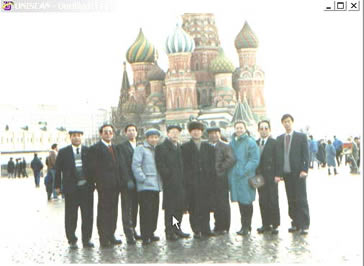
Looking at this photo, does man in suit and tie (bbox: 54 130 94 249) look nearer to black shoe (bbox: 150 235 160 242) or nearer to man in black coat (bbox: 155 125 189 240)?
black shoe (bbox: 150 235 160 242)

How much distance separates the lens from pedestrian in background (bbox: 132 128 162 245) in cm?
659

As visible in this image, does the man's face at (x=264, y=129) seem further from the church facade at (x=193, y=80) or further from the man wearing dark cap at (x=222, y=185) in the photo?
the church facade at (x=193, y=80)

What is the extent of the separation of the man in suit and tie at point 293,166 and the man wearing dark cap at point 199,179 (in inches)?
32.5

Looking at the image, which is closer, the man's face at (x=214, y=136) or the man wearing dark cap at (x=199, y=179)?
the man wearing dark cap at (x=199, y=179)

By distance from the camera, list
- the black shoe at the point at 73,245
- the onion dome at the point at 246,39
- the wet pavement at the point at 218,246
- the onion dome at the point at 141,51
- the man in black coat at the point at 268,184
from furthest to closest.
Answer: the onion dome at the point at 141,51 < the onion dome at the point at 246,39 < the man in black coat at the point at 268,184 < the black shoe at the point at 73,245 < the wet pavement at the point at 218,246

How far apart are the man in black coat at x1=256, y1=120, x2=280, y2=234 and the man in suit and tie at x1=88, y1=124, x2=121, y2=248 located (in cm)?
177

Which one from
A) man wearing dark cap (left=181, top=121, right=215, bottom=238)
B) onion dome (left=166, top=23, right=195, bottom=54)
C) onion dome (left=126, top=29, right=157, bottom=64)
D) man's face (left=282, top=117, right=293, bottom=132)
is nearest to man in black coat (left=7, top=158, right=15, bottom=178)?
man wearing dark cap (left=181, top=121, right=215, bottom=238)

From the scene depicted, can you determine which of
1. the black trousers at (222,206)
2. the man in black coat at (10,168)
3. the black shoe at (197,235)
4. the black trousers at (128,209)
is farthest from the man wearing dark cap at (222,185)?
the man in black coat at (10,168)

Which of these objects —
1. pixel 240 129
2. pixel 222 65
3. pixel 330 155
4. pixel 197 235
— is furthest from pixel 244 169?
pixel 222 65

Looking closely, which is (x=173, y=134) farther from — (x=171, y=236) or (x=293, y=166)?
Answer: (x=293, y=166)

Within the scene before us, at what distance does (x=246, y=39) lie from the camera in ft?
177

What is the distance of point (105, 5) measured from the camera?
253 inches

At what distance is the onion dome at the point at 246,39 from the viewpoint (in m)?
53.9

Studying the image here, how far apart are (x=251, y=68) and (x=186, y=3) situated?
1864 inches
